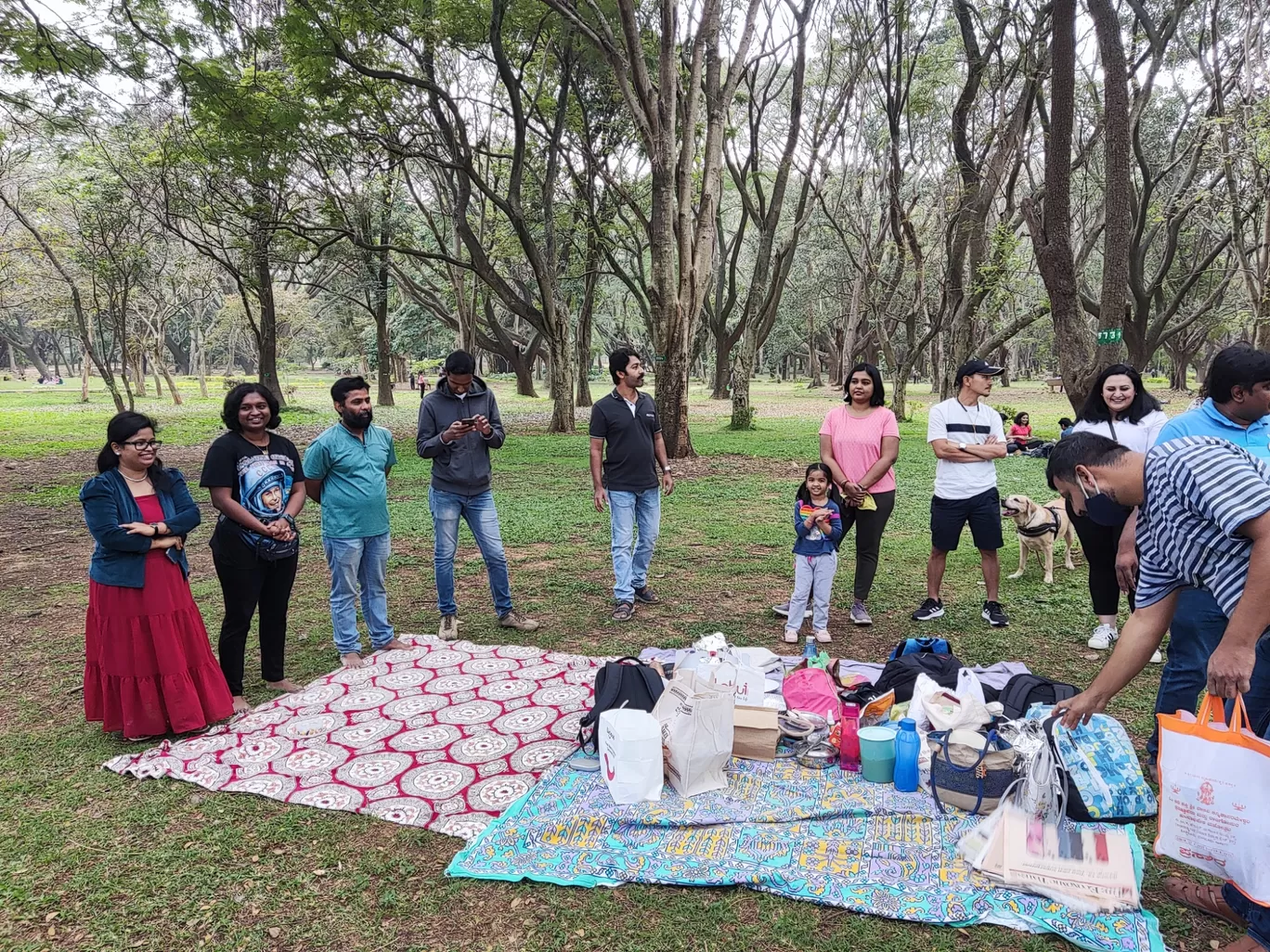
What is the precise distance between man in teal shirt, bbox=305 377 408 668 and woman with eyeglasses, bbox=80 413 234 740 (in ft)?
2.82

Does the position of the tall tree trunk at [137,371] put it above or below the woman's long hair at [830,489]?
above

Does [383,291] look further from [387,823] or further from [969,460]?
[387,823]

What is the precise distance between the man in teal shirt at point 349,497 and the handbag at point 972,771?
3.52 metres

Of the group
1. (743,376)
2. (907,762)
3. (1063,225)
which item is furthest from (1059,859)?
(743,376)

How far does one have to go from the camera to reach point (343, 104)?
546 inches

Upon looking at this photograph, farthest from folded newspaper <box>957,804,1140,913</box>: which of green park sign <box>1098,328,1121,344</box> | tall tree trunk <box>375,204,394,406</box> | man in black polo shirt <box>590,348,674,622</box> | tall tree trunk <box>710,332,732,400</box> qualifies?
tall tree trunk <box>710,332,732,400</box>

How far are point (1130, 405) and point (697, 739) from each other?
341 centimetres

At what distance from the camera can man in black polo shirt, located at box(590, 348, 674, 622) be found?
19.4 feet

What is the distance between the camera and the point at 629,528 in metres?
6.01

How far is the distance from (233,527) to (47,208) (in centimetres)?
2349

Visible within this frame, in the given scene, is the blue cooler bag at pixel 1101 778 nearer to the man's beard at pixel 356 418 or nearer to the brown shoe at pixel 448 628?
the brown shoe at pixel 448 628

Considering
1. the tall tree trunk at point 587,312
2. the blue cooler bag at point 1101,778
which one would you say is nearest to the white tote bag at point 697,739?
the blue cooler bag at point 1101,778

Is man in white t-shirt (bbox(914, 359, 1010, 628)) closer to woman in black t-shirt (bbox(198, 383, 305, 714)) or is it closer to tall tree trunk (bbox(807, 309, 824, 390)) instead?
woman in black t-shirt (bbox(198, 383, 305, 714))

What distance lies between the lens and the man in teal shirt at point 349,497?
497 cm
